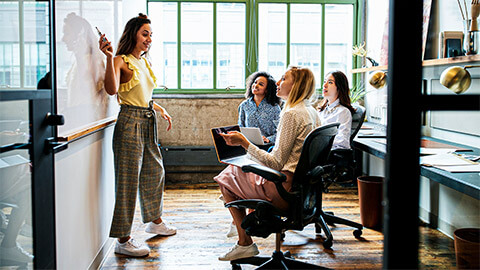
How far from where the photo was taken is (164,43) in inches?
220

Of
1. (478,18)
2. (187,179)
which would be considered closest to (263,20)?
(187,179)

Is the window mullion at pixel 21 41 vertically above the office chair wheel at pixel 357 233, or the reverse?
the window mullion at pixel 21 41

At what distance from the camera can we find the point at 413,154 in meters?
0.66

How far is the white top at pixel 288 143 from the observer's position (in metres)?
2.56

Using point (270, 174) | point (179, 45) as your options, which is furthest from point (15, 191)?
point (179, 45)

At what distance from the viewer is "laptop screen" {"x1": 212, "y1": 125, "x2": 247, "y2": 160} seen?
2.72 m

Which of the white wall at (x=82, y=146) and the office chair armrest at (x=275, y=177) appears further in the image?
the office chair armrest at (x=275, y=177)

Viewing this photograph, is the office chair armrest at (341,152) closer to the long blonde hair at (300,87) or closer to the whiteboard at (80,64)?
the long blonde hair at (300,87)

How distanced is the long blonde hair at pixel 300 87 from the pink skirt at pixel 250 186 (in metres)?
0.46

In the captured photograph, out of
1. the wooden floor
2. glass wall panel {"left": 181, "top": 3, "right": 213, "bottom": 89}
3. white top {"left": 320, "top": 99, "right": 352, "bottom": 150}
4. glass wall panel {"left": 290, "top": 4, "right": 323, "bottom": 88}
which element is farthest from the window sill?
white top {"left": 320, "top": 99, "right": 352, "bottom": 150}

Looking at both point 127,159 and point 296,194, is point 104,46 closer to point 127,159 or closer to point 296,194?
point 127,159

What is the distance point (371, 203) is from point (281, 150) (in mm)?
1481

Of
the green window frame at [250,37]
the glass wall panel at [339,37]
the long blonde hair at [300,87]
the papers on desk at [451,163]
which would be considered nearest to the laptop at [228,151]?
the long blonde hair at [300,87]

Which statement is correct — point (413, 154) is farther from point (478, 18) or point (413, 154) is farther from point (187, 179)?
point (187, 179)
